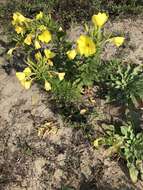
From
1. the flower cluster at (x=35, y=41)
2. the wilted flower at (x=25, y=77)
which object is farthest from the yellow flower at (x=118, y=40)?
the wilted flower at (x=25, y=77)

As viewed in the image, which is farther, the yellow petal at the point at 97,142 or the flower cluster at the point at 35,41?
the yellow petal at the point at 97,142

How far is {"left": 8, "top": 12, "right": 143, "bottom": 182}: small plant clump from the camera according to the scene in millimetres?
4137

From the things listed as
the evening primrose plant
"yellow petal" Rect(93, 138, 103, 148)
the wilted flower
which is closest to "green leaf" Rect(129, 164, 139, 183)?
"yellow petal" Rect(93, 138, 103, 148)

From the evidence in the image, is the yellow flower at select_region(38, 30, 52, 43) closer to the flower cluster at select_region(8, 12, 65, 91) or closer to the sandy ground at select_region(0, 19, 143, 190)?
the flower cluster at select_region(8, 12, 65, 91)

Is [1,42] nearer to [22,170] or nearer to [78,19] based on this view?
[78,19]

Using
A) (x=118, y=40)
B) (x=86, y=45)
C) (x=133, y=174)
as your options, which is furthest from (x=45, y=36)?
(x=133, y=174)

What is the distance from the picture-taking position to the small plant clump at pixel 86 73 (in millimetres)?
4137

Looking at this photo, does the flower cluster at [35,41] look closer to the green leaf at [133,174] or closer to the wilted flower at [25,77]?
the wilted flower at [25,77]

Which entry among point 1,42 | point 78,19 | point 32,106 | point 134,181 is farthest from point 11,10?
point 134,181

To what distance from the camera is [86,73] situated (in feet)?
14.6

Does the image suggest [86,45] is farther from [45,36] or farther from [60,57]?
[60,57]

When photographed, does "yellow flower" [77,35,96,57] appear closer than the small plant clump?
Yes

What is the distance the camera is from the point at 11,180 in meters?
4.30

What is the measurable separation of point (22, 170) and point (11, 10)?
Result: 2.59m
